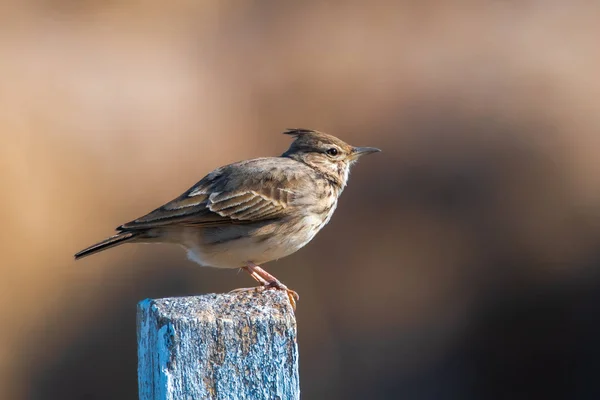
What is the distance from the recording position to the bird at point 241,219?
16.9 ft

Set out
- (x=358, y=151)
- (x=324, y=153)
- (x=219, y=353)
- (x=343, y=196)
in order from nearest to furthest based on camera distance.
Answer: (x=219, y=353) < (x=324, y=153) < (x=358, y=151) < (x=343, y=196)

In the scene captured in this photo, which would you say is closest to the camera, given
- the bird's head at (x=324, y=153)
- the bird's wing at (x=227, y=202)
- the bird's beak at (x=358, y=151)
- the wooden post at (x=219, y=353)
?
the wooden post at (x=219, y=353)

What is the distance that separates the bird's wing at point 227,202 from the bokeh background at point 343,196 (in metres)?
4.86

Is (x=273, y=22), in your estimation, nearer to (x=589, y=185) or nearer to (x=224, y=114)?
→ (x=224, y=114)

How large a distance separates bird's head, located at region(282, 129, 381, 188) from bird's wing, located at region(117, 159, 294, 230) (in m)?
0.58

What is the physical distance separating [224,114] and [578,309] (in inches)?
195

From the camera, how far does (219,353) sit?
256 cm

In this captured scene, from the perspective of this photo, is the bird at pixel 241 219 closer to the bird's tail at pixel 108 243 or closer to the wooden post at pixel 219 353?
the bird's tail at pixel 108 243

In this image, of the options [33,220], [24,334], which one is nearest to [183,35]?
[33,220]

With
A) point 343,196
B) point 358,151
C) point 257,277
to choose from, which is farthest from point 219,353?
point 343,196

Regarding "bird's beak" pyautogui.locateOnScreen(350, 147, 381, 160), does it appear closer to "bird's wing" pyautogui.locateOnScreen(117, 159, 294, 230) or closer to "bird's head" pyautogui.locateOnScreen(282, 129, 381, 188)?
"bird's head" pyautogui.locateOnScreen(282, 129, 381, 188)

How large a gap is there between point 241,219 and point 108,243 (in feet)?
2.47

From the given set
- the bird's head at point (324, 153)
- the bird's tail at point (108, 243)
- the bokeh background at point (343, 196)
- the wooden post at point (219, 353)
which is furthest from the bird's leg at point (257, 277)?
the bokeh background at point (343, 196)

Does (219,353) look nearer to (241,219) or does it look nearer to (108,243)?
(108,243)
